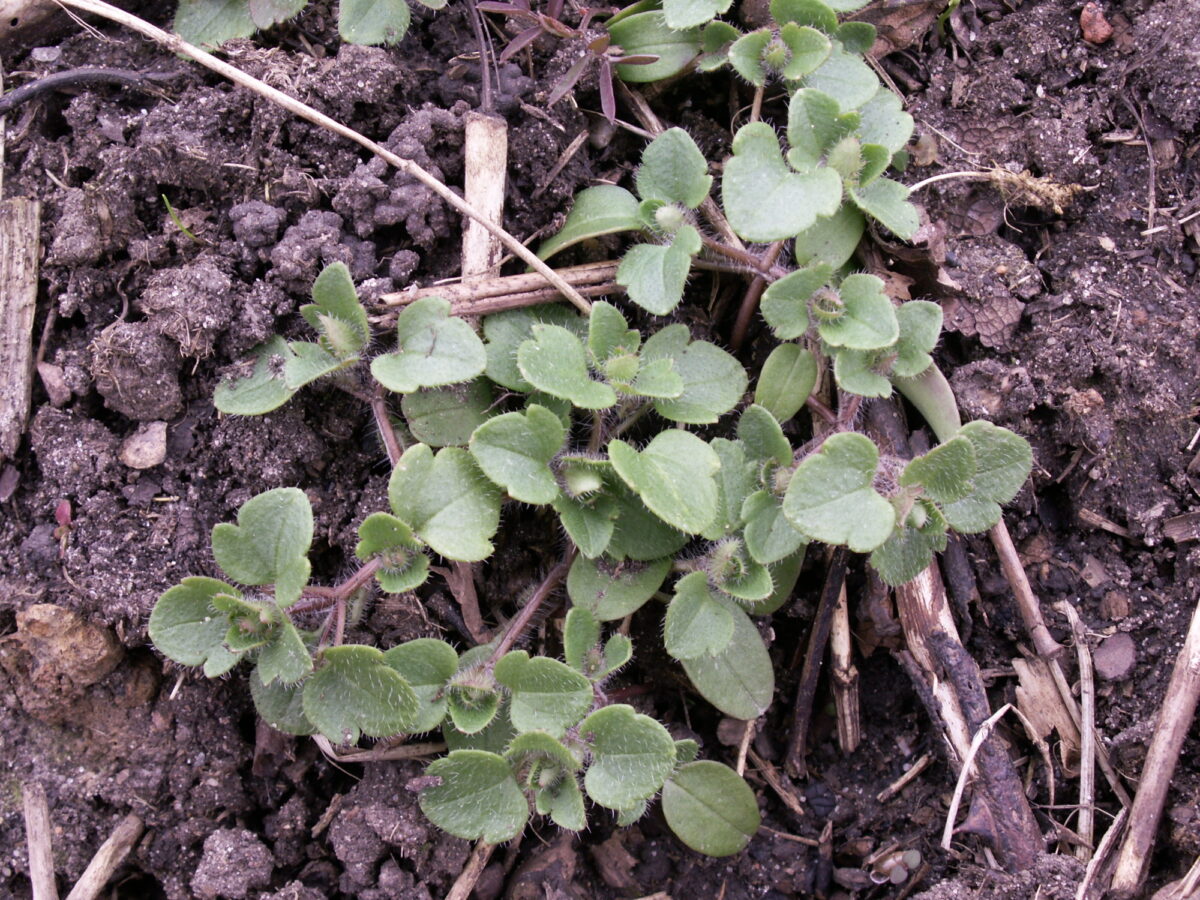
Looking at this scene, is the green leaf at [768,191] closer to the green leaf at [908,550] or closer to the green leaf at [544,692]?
the green leaf at [908,550]

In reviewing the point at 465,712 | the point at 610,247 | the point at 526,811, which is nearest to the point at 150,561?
the point at 465,712

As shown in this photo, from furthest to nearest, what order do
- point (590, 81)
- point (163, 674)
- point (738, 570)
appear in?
1. point (590, 81)
2. point (163, 674)
3. point (738, 570)

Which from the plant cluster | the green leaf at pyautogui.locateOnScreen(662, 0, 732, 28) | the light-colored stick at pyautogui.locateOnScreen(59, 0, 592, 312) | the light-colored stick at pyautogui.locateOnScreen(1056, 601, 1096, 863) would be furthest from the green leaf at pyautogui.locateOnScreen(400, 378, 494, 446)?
the light-colored stick at pyautogui.locateOnScreen(1056, 601, 1096, 863)

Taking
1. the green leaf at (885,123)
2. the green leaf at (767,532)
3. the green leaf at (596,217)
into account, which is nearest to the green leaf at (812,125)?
the green leaf at (885,123)

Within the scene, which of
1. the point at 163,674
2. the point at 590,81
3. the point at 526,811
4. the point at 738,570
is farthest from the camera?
the point at 590,81

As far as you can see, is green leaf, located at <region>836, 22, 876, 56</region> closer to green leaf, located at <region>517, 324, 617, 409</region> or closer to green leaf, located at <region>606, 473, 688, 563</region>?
green leaf, located at <region>517, 324, 617, 409</region>

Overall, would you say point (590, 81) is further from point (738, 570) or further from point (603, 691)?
point (603, 691)
